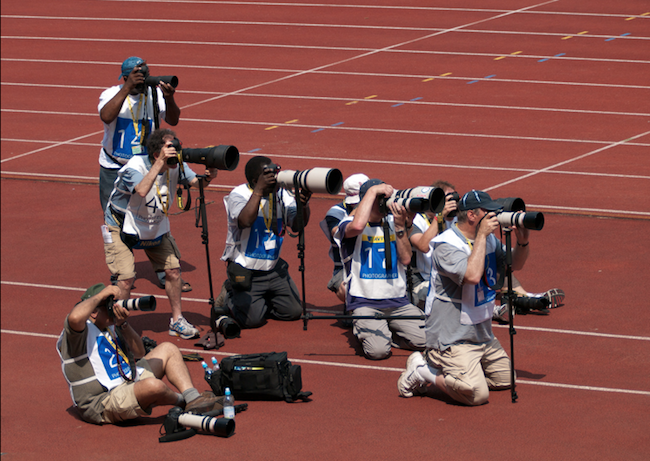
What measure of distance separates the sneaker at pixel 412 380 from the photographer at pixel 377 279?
761 mm

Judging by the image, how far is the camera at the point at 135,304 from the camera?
6.07m

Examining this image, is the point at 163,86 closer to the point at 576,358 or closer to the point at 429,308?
the point at 429,308

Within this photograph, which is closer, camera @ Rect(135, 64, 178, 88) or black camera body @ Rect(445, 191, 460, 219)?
black camera body @ Rect(445, 191, 460, 219)

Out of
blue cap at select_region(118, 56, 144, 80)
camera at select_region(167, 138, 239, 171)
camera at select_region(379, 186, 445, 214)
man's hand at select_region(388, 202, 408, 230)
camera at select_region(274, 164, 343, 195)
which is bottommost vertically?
man's hand at select_region(388, 202, 408, 230)

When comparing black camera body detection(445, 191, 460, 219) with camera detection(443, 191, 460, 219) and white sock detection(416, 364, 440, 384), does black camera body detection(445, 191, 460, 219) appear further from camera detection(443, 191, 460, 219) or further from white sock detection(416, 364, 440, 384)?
white sock detection(416, 364, 440, 384)

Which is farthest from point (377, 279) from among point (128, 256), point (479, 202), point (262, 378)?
point (128, 256)

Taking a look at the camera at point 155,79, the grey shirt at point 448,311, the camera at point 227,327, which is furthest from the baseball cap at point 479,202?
Result: the camera at point 155,79

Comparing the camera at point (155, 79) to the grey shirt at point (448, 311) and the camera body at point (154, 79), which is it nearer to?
the camera body at point (154, 79)

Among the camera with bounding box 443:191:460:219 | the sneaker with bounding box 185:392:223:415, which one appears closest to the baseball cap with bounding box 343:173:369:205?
the camera with bounding box 443:191:460:219

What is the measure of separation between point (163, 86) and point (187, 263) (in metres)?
2.22

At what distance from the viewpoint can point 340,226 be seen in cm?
783

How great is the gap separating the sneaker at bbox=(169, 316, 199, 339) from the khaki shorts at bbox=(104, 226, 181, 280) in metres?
0.47

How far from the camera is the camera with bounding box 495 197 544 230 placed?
6398 millimetres

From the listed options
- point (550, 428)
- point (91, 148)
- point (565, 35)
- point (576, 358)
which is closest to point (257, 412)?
point (550, 428)
